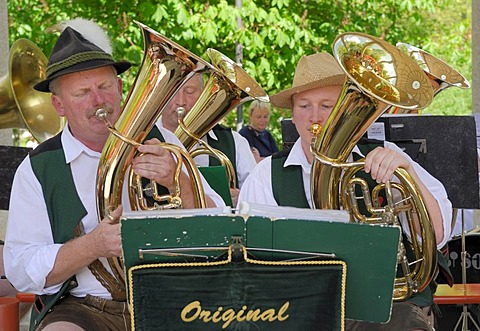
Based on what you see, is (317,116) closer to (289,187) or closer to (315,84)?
(315,84)

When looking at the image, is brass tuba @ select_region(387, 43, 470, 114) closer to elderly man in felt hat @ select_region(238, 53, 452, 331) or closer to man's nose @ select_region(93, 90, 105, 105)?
elderly man in felt hat @ select_region(238, 53, 452, 331)

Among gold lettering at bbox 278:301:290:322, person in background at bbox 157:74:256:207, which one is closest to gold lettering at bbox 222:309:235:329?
gold lettering at bbox 278:301:290:322

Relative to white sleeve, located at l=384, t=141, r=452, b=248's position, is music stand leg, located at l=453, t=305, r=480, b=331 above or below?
below

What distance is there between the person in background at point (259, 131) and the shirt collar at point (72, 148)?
530 cm

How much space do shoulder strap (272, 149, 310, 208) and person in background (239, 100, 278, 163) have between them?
5120 millimetres

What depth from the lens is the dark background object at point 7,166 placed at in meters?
3.83

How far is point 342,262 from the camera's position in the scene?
2.47 metres

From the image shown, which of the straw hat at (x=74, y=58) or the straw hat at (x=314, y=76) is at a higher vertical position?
the straw hat at (x=74, y=58)

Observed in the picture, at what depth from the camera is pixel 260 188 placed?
348 cm

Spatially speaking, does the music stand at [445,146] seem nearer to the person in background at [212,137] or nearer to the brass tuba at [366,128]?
the brass tuba at [366,128]

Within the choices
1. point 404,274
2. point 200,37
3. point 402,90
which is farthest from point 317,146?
point 200,37

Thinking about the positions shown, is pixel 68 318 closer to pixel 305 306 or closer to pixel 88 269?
pixel 88 269

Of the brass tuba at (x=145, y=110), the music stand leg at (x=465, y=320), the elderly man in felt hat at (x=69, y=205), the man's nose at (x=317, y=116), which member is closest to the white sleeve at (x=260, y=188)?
the elderly man in felt hat at (x=69, y=205)

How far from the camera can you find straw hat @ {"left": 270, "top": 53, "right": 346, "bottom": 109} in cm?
345
